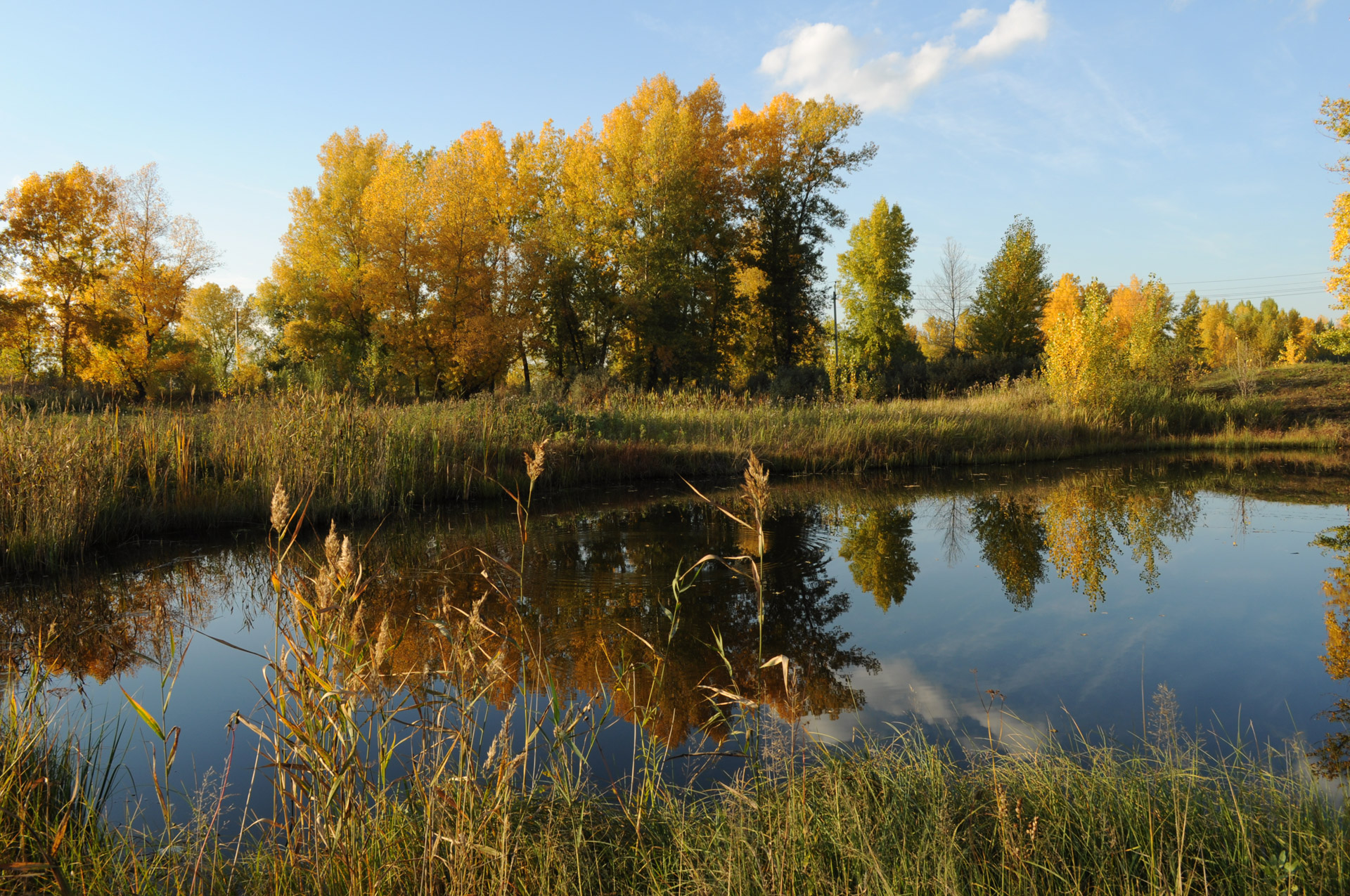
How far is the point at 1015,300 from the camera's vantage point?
3391 centimetres

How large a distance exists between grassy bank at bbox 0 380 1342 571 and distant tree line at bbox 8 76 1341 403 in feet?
24.5

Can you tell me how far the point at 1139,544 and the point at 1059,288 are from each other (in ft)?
126

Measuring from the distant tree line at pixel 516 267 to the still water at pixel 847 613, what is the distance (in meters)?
15.1

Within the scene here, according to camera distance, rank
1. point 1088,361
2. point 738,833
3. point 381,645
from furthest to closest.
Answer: point 1088,361 → point 738,833 → point 381,645

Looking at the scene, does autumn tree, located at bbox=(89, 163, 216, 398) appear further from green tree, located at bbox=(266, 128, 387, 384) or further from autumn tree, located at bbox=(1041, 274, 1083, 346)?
autumn tree, located at bbox=(1041, 274, 1083, 346)

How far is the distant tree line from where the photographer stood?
24.2 m

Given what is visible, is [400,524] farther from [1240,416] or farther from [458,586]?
[1240,416]

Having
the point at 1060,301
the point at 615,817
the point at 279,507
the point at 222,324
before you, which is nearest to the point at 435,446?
the point at 615,817

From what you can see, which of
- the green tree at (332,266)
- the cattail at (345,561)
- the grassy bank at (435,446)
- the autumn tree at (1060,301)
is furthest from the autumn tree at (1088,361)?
the green tree at (332,266)

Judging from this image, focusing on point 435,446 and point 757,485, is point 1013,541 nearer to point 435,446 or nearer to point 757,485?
point 757,485

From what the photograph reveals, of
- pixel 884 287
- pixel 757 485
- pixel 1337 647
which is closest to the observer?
pixel 757 485

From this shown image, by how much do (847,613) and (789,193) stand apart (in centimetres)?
2572

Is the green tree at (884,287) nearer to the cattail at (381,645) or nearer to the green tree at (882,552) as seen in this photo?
the green tree at (882,552)

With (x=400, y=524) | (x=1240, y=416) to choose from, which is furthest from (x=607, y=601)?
(x=1240, y=416)
